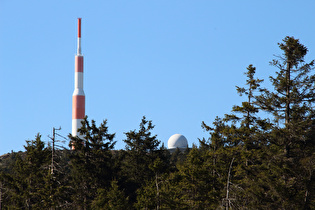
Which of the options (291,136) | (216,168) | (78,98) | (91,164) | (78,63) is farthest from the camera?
(78,63)

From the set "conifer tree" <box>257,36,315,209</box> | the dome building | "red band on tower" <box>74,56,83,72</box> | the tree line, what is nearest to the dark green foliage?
the tree line

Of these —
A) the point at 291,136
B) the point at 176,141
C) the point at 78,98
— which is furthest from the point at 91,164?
the point at 176,141

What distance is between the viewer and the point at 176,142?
357 ft

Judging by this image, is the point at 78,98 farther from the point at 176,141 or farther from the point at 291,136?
the point at 291,136

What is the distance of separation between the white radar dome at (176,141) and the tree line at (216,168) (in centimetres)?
5124

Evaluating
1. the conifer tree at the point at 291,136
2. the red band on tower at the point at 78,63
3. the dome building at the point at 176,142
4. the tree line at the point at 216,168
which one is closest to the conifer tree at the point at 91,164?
the tree line at the point at 216,168

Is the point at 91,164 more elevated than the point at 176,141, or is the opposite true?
the point at 176,141

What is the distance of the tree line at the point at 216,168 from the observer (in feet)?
103

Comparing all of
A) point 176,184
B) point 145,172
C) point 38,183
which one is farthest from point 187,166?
point 38,183

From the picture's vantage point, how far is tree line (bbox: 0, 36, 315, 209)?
31312mm

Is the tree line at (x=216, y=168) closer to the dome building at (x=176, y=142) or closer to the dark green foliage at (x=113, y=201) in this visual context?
the dark green foliage at (x=113, y=201)

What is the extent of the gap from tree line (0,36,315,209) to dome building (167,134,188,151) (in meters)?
51.2

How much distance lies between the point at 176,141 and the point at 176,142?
0.65ft

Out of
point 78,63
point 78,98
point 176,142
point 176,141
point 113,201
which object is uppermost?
point 78,63
